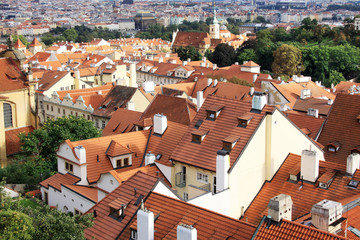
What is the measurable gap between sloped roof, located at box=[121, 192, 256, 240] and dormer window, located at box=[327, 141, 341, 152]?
48.3 ft

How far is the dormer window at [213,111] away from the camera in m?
26.2

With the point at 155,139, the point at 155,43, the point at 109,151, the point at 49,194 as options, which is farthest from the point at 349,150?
the point at 155,43

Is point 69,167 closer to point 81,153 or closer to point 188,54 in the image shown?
point 81,153

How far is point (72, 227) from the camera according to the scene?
16.2 m

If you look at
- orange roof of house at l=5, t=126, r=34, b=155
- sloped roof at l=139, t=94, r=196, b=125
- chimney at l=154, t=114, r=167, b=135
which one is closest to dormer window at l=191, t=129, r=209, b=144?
chimney at l=154, t=114, r=167, b=135

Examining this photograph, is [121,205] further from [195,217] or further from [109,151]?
[109,151]

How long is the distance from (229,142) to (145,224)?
7348 millimetres

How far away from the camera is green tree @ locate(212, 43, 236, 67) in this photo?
103688 mm

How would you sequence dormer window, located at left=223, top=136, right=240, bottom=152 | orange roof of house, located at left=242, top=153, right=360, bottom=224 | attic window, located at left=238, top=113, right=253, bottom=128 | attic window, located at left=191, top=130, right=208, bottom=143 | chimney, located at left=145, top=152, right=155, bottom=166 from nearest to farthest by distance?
1. orange roof of house, located at left=242, top=153, right=360, bottom=224
2. dormer window, located at left=223, top=136, right=240, bottom=152
3. attic window, located at left=238, top=113, right=253, bottom=128
4. attic window, located at left=191, top=130, right=208, bottom=143
5. chimney, located at left=145, top=152, right=155, bottom=166

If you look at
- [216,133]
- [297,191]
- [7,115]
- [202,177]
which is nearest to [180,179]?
[202,177]

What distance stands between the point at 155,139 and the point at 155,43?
140 m

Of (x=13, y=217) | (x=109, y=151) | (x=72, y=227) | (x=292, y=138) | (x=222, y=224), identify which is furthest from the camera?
(x=109, y=151)

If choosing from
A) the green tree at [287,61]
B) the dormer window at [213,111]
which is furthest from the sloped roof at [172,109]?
the green tree at [287,61]

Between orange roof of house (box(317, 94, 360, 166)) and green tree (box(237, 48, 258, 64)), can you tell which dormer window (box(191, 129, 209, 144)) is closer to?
orange roof of house (box(317, 94, 360, 166))
